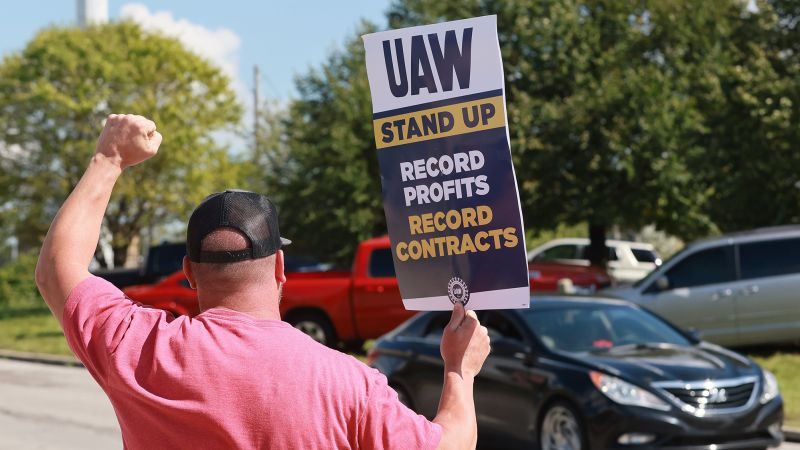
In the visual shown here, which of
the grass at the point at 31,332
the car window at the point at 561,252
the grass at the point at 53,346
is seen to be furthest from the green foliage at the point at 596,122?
the grass at the point at 31,332

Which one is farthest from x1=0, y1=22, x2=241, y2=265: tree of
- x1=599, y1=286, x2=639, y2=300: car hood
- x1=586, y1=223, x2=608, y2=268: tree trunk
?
x1=599, y1=286, x2=639, y2=300: car hood

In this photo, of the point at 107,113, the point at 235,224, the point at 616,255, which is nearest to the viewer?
the point at 235,224

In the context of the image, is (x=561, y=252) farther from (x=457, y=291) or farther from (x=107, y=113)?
(x=457, y=291)

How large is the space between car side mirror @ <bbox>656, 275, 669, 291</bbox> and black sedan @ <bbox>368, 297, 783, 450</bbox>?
20.9 feet

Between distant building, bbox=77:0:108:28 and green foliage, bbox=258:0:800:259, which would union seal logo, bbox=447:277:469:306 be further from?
distant building, bbox=77:0:108:28

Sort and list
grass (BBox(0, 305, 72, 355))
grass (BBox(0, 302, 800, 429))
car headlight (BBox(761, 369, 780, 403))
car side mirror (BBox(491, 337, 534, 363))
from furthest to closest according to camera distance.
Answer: grass (BBox(0, 305, 72, 355)), grass (BBox(0, 302, 800, 429)), car side mirror (BBox(491, 337, 534, 363)), car headlight (BBox(761, 369, 780, 403))

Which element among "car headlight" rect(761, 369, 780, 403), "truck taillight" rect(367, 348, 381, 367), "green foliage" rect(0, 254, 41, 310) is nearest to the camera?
"car headlight" rect(761, 369, 780, 403)

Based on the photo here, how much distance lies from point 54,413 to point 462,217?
1265 cm

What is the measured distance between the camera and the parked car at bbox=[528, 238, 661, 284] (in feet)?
111

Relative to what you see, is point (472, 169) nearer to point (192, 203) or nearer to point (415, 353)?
point (415, 353)

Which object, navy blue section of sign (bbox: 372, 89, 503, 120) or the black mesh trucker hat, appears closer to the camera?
the black mesh trucker hat

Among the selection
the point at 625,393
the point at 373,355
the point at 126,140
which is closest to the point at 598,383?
the point at 625,393

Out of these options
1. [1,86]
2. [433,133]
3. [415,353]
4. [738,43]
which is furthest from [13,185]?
[433,133]

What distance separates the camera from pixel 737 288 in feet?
59.7
